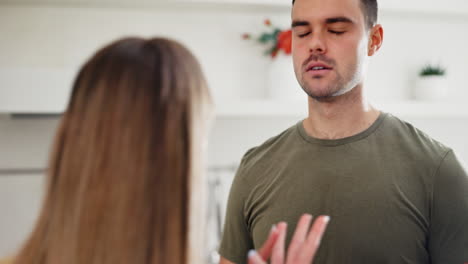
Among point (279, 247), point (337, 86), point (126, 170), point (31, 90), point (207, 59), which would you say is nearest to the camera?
point (126, 170)

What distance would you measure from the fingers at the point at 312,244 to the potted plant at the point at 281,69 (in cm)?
105

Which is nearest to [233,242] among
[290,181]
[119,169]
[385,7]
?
[290,181]

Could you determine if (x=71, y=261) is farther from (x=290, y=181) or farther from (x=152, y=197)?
Result: (x=290, y=181)

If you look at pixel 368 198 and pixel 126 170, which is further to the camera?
pixel 368 198

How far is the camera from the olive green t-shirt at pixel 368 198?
0.92 metres

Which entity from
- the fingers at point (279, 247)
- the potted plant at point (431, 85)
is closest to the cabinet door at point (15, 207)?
the fingers at point (279, 247)

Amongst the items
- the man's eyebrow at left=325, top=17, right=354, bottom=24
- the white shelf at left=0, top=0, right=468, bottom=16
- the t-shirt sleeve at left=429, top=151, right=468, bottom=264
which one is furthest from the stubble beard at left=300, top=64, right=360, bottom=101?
the white shelf at left=0, top=0, right=468, bottom=16

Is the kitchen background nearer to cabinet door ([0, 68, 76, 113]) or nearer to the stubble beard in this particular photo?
cabinet door ([0, 68, 76, 113])

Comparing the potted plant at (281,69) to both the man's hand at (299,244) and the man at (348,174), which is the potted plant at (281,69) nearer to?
the man at (348,174)

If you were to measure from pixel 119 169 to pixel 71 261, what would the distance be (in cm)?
13

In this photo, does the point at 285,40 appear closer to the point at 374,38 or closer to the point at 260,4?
the point at 260,4

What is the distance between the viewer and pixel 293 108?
5.47 feet

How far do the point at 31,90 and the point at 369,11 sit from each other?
1139mm

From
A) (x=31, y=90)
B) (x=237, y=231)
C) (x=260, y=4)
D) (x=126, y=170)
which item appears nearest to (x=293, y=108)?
(x=260, y=4)
